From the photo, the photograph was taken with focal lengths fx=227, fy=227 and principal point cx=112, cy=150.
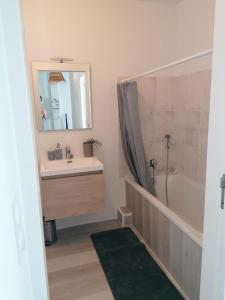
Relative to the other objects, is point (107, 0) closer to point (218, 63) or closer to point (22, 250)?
point (218, 63)

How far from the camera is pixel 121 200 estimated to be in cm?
300

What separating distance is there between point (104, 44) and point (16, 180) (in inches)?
85.8

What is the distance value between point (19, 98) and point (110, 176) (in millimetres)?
2094

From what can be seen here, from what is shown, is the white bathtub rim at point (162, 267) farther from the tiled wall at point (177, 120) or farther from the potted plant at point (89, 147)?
the potted plant at point (89, 147)

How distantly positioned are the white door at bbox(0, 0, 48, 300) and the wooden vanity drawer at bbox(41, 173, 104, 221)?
116 cm

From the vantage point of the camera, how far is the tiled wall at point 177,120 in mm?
2510

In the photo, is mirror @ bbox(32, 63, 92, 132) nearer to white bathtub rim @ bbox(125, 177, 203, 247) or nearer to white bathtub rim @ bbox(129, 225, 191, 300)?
white bathtub rim @ bbox(125, 177, 203, 247)

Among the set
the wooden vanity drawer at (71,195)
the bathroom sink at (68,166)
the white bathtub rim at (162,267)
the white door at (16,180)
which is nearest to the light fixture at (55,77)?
the bathroom sink at (68,166)

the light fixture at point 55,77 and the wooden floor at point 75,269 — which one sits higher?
the light fixture at point 55,77

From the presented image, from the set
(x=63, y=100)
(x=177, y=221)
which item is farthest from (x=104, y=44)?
(x=177, y=221)

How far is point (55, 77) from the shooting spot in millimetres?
2494

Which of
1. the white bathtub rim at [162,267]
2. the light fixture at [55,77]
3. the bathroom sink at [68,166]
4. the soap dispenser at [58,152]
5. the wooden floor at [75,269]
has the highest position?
the light fixture at [55,77]

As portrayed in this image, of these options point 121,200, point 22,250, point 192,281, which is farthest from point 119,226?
point 22,250

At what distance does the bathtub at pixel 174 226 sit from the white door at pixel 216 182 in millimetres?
281
